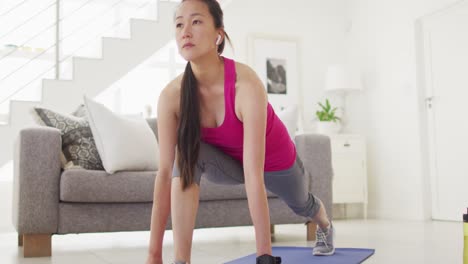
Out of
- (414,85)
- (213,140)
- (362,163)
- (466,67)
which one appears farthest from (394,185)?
(213,140)

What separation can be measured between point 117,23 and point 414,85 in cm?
280

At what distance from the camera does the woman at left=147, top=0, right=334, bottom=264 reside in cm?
136

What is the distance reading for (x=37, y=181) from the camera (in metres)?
2.33

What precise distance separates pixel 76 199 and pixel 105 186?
0.15 meters

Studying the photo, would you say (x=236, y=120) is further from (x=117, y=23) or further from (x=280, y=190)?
(x=117, y=23)

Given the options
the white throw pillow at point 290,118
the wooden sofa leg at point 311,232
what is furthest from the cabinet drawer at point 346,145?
the wooden sofa leg at point 311,232

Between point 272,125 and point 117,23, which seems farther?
point 117,23

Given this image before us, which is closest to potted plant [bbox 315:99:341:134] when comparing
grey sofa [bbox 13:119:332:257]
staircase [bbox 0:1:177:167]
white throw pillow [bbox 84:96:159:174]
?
staircase [bbox 0:1:177:167]

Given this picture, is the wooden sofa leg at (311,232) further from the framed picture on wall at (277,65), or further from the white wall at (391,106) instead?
the framed picture on wall at (277,65)

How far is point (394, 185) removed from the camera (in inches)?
188

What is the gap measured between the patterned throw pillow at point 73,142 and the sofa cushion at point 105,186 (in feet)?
0.49

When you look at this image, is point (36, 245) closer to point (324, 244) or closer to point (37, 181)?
point (37, 181)

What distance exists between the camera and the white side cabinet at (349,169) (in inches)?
187

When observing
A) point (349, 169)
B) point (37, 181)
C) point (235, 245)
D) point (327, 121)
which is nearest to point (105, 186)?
point (37, 181)
